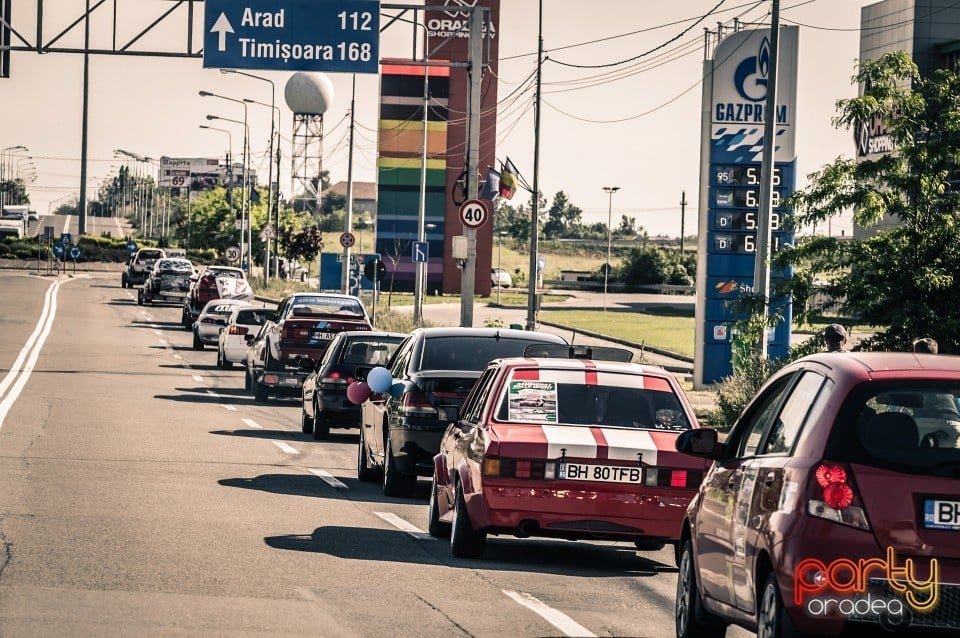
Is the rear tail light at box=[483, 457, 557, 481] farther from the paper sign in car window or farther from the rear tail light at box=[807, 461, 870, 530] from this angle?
the rear tail light at box=[807, 461, 870, 530]

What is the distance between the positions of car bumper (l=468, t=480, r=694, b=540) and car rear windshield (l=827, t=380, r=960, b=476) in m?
4.17

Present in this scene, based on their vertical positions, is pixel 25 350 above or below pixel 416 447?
below

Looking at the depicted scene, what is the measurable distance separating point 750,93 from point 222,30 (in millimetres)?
10950

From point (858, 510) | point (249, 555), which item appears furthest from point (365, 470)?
point (858, 510)

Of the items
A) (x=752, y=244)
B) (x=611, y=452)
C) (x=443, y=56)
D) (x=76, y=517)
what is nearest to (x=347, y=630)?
(x=611, y=452)

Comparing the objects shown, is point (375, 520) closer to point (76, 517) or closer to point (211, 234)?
point (76, 517)

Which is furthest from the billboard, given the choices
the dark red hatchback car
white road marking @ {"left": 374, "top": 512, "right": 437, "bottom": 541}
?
the dark red hatchback car

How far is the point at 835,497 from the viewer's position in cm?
630

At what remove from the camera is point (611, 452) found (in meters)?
10.8

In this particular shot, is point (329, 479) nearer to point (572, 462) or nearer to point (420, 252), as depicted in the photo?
point (572, 462)

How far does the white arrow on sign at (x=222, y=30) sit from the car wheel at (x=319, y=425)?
12279mm

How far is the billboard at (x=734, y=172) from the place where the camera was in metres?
35.0

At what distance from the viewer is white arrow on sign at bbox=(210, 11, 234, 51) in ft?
104

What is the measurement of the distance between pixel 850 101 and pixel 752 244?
1911 cm
